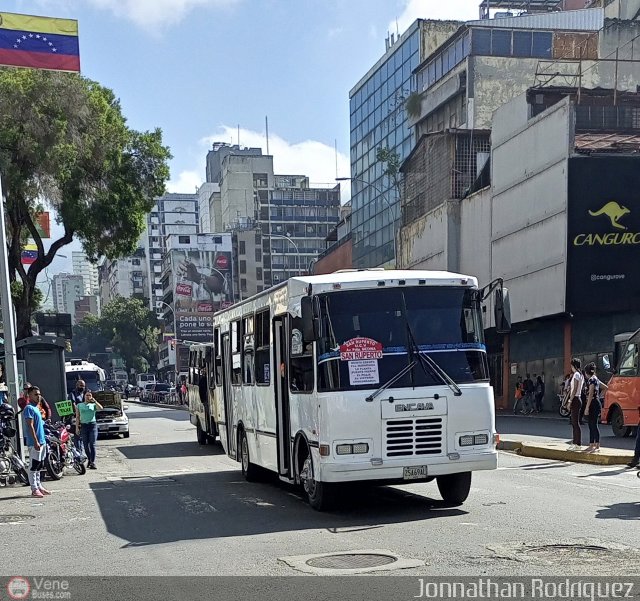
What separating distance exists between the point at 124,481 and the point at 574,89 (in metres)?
35.1

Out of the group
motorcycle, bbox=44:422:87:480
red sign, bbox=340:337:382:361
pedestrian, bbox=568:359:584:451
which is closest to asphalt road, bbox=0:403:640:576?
motorcycle, bbox=44:422:87:480

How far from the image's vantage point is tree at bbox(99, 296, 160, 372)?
116125mm

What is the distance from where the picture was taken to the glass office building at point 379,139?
66.8 meters

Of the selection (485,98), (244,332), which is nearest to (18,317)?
(244,332)

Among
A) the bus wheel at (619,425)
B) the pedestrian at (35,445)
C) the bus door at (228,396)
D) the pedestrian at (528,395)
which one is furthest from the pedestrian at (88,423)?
the pedestrian at (528,395)

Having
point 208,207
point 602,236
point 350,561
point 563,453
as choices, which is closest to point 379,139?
point 602,236

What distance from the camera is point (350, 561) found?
8531mm

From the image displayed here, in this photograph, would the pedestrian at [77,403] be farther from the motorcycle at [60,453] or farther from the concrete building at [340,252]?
the concrete building at [340,252]

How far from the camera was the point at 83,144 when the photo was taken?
98.3 feet

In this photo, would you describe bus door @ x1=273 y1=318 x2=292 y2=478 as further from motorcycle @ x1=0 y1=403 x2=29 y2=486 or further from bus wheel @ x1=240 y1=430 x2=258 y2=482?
motorcycle @ x1=0 y1=403 x2=29 y2=486

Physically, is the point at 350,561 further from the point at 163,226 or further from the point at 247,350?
the point at 163,226

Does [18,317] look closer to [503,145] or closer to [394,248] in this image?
[503,145]

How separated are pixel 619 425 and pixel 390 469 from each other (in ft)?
48.9

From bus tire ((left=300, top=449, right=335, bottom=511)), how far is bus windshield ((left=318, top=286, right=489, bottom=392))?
1.21m
